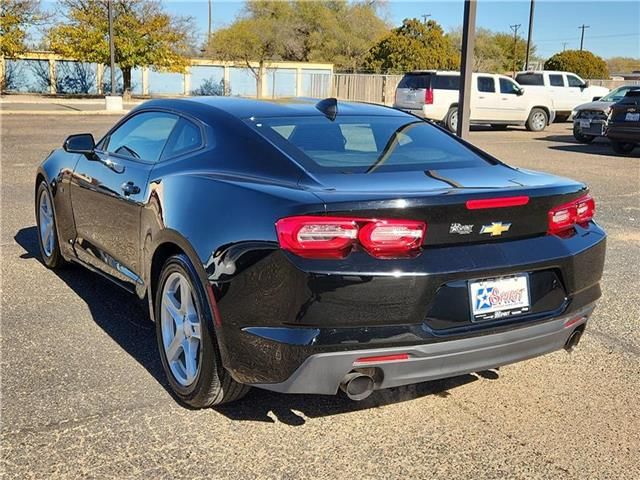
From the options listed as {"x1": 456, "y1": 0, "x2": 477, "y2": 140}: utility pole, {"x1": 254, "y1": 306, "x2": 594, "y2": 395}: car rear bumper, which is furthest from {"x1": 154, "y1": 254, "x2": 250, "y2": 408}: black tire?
{"x1": 456, "y1": 0, "x2": 477, "y2": 140}: utility pole

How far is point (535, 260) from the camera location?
124 inches

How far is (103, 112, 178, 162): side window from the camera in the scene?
13.7 ft

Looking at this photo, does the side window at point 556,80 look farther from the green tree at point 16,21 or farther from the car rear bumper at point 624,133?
the green tree at point 16,21

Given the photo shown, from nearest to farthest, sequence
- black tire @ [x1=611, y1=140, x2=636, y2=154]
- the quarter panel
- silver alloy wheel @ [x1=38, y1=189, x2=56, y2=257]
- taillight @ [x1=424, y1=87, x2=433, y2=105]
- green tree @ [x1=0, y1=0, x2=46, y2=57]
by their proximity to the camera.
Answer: the quarter panel < silver alloy wheel @ [x1=38, y1=189, x2=56, y2=257] < black tire @ [x1=611, y1=140, x2=636, y2=154] < taillight @ [x1=424, y1=87, x2=433, y2=105] < green tree @ [x1=0, y1=0, x2=46, y2=57]

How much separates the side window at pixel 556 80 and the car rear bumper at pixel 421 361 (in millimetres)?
23966

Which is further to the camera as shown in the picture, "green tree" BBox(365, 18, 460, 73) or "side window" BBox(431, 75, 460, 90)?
"green tree" BBox(365, 18, 460, 73)

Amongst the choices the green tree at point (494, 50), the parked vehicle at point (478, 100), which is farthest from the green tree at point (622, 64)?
the parked vehicle at point (478, 100)

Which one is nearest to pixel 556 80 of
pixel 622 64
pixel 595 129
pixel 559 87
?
pixel 559 87

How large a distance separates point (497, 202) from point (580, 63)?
51.2 meters

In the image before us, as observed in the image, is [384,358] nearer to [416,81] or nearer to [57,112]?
[416,81]

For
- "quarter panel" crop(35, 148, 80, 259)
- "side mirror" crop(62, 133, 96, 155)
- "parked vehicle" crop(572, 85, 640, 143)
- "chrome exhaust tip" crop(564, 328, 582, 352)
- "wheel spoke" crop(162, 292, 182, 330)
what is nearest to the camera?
"chrome exhaust tip" crop(564, 328, 582, 352)

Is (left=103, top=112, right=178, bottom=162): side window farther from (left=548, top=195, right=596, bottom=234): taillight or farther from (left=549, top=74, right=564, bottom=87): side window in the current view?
(left=549, top=74, right=564, bottom=87): side window

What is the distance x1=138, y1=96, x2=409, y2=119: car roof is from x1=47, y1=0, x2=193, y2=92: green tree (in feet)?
107

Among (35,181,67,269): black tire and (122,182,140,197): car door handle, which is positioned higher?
(122,182,140,197): car door handle
